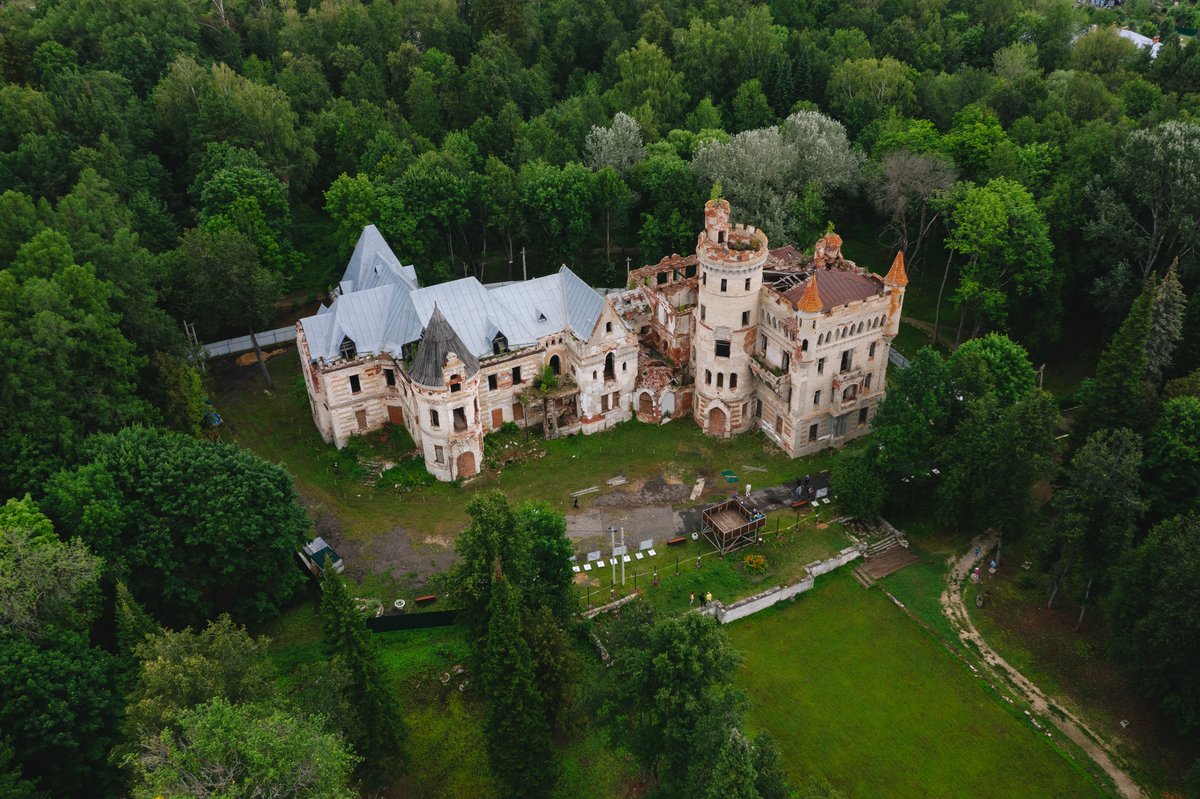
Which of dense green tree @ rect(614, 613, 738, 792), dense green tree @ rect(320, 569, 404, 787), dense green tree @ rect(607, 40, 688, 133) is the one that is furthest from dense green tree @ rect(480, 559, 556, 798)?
dense green tree @ rect(607, 40, 688, 133)

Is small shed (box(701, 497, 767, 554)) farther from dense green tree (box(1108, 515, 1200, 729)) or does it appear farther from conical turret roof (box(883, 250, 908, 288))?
dense green tree (box(1108, 515, 1200, 729))

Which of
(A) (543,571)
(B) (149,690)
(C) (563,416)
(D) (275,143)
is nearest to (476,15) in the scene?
(D) (275,143)

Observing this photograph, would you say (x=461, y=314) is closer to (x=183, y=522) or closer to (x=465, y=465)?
(x=465, y=465)

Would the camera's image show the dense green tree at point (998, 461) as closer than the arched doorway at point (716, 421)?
Yes

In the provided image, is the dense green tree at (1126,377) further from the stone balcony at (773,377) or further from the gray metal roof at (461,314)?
the gray metal roof at (461,314)

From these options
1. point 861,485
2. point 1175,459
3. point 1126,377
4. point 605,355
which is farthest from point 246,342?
point 1175,459

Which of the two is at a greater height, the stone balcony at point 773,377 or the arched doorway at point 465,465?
the stone balcony at point 773,377

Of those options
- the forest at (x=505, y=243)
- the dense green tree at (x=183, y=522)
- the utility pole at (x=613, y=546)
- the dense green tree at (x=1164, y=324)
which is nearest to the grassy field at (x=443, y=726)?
the forest at (x=505, y=243)
